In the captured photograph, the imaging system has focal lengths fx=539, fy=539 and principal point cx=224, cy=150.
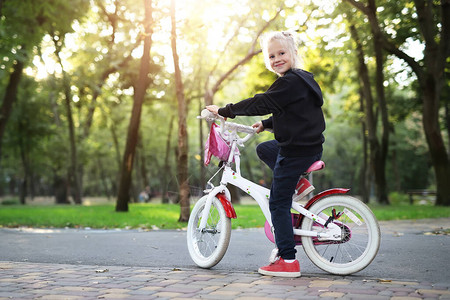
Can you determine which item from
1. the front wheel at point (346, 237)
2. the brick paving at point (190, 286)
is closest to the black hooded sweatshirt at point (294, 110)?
the front wheel at point (346, 237)

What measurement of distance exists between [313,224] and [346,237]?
31 cm

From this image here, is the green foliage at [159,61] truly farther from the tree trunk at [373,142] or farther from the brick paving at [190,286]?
the brick paving at [190,286]

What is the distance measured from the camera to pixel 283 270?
4.49 metres

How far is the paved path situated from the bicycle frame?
37cm

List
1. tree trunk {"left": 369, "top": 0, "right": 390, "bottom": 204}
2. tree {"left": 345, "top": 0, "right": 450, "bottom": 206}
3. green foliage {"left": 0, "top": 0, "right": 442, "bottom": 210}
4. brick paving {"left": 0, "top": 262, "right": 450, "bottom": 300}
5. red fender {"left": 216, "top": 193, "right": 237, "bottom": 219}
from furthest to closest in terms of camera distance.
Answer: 1. tree trunk {"left": 369, "top": 0, "right": 390, "bottom": 204}
2. green foliage {"left": 0, "top": 0, "right": 442, "bottom": 210}
3. tree {"left": 345, "top": 0, "right": 450, "bottom": 206}
4. red fender {"left": 216, "top": 193, "right": 237, "bottom": 219}
5. brick paving {"left": 0, "top": 262, "right": 450, "bottom": 300}

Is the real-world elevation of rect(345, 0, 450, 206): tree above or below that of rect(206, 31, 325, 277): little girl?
above

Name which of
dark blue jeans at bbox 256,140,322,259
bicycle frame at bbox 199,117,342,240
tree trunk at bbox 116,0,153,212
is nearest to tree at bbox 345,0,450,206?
tree trunk at bbox 116,0,153,212

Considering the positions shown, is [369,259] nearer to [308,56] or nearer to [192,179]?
[192,179]

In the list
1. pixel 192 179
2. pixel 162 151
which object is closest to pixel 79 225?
pixel 192 179

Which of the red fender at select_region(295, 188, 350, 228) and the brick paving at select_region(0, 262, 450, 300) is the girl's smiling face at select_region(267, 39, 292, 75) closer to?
the red fender at select_region(295, 188, 350, 228)

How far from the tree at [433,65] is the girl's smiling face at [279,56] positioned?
476 inches

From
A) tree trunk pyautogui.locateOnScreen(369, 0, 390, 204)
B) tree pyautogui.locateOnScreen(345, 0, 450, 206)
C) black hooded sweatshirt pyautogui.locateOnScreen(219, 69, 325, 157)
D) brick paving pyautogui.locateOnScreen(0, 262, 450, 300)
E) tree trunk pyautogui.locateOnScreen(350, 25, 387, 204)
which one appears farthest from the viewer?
tree trunk pyautogui.locateOnScreen(350, 25, 387, 204)

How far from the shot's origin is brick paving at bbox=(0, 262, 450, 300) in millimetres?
3693

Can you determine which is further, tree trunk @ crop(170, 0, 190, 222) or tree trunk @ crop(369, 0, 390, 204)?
tree trunk @ crop(369, 0, 390, 204)
